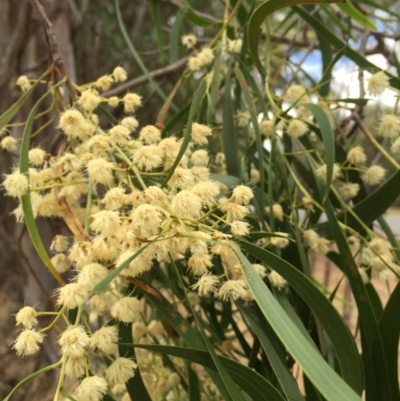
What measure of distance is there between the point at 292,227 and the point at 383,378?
19cm

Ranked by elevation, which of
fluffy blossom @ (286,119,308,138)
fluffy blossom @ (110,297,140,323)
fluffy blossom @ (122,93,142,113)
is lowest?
fluffy blossom @ (110,297,140,323)

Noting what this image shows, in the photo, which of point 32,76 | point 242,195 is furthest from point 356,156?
point 32,76

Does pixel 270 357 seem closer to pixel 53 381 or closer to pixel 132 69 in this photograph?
pixel 53 381

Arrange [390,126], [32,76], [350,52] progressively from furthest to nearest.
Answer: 1. [32,76]
2. [350,52]
3. [390,126]

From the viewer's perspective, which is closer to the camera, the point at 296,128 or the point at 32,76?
the point at 296,128

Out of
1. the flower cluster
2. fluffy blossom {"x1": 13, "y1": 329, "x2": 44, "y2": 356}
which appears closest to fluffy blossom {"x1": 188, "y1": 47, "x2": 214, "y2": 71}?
the flower cluster

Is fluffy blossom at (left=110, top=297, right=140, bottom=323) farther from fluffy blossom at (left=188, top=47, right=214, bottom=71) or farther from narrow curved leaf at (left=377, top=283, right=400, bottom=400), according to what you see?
fluffy blossom at (left=188, top=47, right=214, bottom=71)

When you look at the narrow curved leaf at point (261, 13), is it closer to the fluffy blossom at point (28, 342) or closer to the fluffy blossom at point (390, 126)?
the fluffy blossom at point (390, 126)

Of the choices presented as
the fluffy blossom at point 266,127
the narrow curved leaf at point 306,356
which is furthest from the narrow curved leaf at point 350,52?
the narrow curved leaf at point 306,356

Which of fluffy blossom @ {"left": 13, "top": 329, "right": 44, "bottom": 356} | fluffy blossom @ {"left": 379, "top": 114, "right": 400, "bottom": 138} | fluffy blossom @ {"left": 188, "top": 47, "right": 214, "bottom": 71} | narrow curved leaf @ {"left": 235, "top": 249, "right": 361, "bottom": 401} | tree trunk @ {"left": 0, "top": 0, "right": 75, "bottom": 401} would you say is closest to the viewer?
narrow curved leaf @ {"left": 235, "top": 249, "right": 361, "bottom": 401}

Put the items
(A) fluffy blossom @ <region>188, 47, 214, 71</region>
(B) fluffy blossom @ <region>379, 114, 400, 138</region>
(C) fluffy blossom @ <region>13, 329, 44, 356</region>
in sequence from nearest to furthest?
1. (C) fluffy blossom @ <region>13, 329, 44, 356</region>
2. (B) fluffy blossom @ <region>379, 114, 400, 138</region>
3. (A) fluffy blossom @ <region>188, 47, 214, 71</region>

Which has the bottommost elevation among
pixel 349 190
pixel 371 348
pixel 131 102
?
pixel 371 348

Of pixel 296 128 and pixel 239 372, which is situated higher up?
pixel 296 128

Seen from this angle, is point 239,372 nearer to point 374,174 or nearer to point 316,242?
point 316,242
